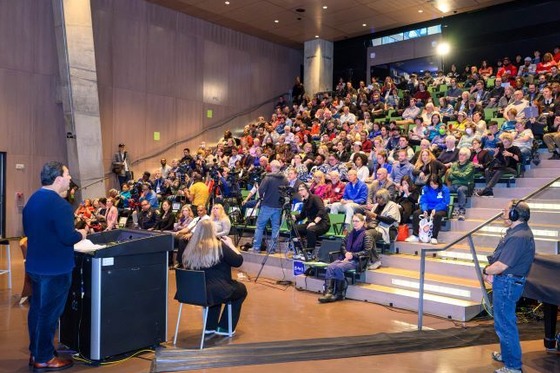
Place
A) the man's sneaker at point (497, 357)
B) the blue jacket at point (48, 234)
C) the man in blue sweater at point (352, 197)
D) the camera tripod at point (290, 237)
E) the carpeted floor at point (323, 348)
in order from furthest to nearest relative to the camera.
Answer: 1. the man in blue sweater at point (352, 197)
2. the camera tripod at point (290, 237)
3. the man's sneaker at point (497, 357)
4. the carpeted floor at point (323, 348)
5. the blue jacket at point (48, 234)

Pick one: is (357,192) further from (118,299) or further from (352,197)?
(118,299)

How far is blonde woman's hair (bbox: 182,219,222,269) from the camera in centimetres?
518

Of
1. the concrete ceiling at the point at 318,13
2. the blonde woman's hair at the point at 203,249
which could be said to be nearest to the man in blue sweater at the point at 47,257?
the blonde woman's hair at the point at 203,249

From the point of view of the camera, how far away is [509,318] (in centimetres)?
441

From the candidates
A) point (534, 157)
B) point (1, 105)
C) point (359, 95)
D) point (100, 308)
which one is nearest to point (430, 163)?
point (534, 157)

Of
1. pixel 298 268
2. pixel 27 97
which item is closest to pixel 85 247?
pixel 298 268

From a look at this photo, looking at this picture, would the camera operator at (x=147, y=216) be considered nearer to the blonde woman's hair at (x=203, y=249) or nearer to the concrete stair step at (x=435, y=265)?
the concrete stair step at (x=435, y=265)

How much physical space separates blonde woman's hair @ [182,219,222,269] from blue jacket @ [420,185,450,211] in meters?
4.54

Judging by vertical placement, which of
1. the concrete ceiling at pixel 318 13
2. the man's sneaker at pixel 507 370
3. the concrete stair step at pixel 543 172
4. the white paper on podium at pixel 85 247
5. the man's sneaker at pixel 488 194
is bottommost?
the man's sneaker at pixel 507 370

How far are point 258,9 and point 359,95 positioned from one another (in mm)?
4551

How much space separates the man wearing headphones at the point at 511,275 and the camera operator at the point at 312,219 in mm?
4553

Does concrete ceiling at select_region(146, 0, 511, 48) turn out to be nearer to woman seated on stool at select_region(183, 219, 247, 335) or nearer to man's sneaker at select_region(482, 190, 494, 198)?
man's sneaker at select_region(482, 190, 494, 198)

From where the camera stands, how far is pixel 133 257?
4.64 meters

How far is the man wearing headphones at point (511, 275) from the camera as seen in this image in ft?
14.3
